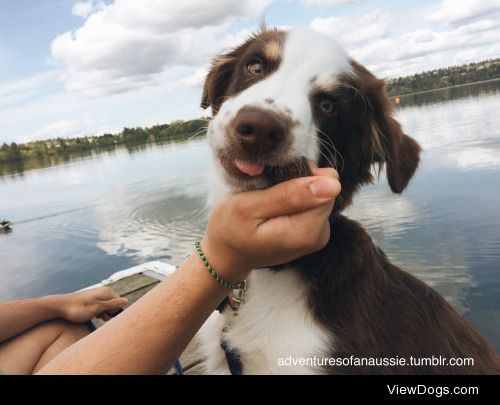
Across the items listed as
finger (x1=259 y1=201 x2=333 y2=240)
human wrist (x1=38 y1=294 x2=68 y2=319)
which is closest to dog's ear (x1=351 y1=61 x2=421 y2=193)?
finger (x1=259 y1=201 x2=333 y2=240)

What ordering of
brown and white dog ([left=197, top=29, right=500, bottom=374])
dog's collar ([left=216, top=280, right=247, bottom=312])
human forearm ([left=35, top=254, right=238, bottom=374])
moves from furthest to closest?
dog's collar ([left=216, top=280, right=247, bottom=312]) < brown and white dog ([left=197, top=29, right=500, bottom=374]) < human forearm ([left=35, top=254, right=238, bottom=374])

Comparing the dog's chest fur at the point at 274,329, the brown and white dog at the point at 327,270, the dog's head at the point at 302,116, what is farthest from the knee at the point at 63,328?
the dog's head at the point at 302,116

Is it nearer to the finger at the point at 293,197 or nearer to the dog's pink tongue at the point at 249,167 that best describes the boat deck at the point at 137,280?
the dog's pink tongue at the point at 249,167

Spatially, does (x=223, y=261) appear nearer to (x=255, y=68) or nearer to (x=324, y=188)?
(x=324, y=188)

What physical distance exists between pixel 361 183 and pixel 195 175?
59.2 feet

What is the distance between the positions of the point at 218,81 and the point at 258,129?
1694 millimetres

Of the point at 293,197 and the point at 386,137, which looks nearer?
the point at 293,197

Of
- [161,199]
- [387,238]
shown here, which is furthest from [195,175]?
[387,238]

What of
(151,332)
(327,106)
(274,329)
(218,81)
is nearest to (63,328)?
(274,329)

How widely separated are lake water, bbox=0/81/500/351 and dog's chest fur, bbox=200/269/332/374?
1002 millimetres

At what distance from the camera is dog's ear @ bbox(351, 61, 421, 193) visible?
8.54ft

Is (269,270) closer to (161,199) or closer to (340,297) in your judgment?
(340,297)

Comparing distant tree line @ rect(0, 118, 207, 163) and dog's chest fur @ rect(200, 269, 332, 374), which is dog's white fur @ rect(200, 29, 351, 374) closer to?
dog's chest fur @ rect(200, 269, 332, 374)

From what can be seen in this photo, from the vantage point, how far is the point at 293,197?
58.3 inches
